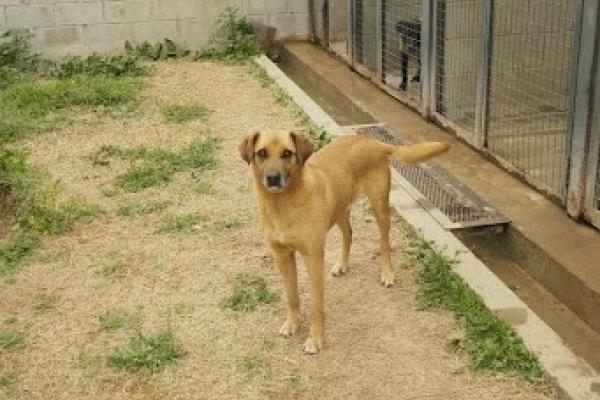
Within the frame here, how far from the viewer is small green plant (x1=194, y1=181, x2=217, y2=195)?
596cm

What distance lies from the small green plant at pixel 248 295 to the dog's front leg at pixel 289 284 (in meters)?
0.29

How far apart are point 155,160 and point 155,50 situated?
4479 mm

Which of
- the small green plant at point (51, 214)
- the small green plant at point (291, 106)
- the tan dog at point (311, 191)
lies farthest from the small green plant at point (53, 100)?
the tan dog at point (311, 191)

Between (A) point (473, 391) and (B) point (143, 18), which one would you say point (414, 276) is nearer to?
(A) point (473, 391)

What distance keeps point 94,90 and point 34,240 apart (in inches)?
152

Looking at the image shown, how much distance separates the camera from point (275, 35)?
11203mm

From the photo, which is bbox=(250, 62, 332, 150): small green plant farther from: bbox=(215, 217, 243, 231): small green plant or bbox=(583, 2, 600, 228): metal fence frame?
bbox=(583, 2, 600, 228): metal fence frame

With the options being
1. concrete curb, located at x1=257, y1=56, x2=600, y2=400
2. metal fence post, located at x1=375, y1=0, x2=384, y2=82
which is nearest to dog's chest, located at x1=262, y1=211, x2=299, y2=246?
concrete curb, located at x1=257, y1=56, x2=600, y2=400

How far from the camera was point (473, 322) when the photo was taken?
399 cm

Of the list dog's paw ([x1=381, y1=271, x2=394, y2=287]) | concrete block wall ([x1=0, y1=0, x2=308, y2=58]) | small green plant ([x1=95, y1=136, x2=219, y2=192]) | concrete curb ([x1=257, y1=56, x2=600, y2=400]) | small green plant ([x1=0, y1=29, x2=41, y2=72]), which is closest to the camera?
concrete curb ([x1=257, y1=56, x2=600, y2=400])

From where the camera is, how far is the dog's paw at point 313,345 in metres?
3.90

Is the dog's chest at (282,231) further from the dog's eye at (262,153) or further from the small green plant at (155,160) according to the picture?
the small green plant at (155,160)

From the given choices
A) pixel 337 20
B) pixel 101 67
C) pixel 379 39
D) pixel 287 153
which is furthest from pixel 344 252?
pixel 337 20

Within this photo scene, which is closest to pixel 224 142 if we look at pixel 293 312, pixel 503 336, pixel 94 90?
pixel 94 90
